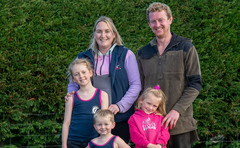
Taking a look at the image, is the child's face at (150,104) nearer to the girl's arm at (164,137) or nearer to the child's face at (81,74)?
the girl's arm at (164,137)

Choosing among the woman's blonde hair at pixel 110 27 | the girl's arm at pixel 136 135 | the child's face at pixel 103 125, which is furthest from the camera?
the woman's blonde hair at pixel 110 27

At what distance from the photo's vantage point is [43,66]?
5.29 meters

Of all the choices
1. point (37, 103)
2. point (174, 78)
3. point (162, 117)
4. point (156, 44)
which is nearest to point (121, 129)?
point (162, 117)

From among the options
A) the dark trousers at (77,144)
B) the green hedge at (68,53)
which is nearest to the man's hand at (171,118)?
the dark trousers at (77,144)

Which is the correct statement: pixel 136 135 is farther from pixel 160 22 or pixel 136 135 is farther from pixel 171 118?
pixel 160 22

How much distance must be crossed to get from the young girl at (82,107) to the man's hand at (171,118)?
24.4 inches

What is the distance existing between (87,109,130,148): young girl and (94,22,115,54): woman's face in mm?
741

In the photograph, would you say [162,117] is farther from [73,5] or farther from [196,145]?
[73,5]

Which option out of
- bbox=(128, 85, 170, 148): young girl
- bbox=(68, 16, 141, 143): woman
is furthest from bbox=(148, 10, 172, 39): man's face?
bbox=(128, 85, 170, 148): young girl

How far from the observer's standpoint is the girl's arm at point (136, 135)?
3243mm

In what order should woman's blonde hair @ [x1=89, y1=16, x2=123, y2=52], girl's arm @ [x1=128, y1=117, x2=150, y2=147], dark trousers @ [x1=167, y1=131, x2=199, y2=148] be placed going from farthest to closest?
woman's blonde hair @ [x1=89, y1=16, x2=123, y2=52] < dark trousers @ [x1=167, y1=131, x2=199, y2=148] < girl's arm @ [x1=128, y1=117, x2=150, y2=147]

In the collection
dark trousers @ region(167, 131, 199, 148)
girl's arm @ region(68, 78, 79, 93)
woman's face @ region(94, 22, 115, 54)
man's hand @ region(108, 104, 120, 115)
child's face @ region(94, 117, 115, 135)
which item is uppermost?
woman's face @ region(94, 22, 115, 54)

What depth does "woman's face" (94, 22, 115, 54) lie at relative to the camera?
3488 millimetres

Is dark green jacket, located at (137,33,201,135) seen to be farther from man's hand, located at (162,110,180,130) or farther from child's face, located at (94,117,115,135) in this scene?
child's face, located at (94,117,115,135)
